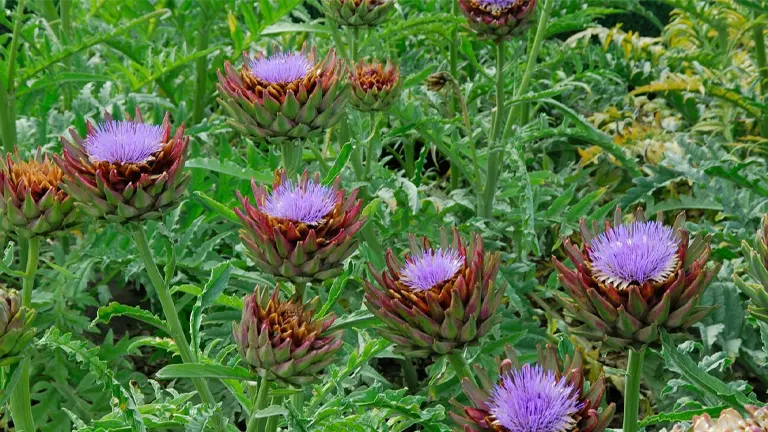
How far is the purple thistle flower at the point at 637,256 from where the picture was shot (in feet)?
2.48

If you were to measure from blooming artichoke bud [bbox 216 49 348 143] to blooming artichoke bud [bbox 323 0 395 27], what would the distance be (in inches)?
12.4

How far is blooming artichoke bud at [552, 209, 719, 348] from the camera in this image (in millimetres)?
746

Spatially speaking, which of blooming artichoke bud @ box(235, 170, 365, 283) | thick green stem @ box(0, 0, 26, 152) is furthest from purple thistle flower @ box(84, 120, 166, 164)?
thick green stem @ box(0, 0, 26, 152)

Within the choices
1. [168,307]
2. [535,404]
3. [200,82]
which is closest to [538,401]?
[535,404]

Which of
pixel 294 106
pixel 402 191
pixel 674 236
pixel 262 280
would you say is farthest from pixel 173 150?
pixel 402 191

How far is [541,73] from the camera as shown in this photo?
2.34 m

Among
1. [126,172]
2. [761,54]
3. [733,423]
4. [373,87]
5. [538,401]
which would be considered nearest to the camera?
[733,423]

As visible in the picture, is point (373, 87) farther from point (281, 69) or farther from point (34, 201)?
point (34, 201)

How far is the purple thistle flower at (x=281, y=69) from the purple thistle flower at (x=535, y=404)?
0.50m

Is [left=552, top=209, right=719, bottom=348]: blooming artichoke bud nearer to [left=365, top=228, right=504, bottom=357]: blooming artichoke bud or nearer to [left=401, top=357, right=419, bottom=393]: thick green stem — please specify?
[left=365, top=228, right=504, bottom=357]: blooming artichoke bud

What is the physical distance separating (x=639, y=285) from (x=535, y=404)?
143 mm

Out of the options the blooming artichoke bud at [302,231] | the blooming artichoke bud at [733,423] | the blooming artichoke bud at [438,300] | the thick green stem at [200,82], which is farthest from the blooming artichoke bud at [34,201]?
the thick green stem at [200,82]

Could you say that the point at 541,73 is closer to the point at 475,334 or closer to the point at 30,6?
the point at 30,6

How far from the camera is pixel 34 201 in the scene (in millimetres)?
940
